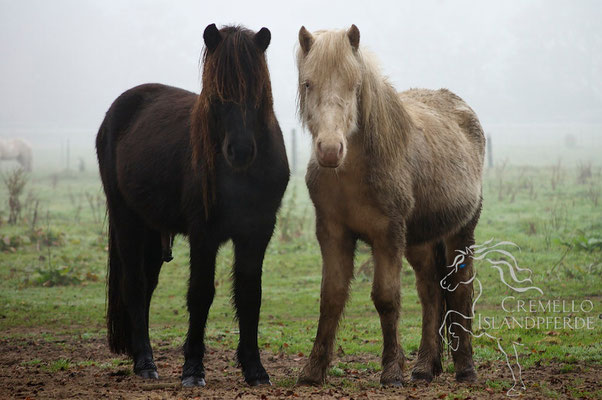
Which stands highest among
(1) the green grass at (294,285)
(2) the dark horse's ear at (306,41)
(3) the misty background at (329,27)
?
(3) the misty background at (329,27)

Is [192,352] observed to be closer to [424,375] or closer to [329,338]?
[329,338]

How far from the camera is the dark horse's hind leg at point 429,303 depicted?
5.54m

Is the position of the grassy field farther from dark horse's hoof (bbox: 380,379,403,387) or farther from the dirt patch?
dark horse's hoof (bbox: 380,379,403,387)

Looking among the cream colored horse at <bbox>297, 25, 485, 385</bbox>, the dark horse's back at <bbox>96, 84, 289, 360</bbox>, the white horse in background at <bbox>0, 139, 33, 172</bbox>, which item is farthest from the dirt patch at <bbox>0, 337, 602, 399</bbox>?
the white horse in background at <bbox>0, 139, 33, 172</bbox>

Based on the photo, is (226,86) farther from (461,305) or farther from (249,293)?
(461,305)

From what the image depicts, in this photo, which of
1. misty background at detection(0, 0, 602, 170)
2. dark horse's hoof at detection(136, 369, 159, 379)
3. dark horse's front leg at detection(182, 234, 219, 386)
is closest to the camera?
dark horse's front leg at detection(182, 234, 219, 386)

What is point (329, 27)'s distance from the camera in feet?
165

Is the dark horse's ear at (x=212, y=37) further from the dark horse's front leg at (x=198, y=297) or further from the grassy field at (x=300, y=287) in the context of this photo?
the grassy field at (x=300, y=287)

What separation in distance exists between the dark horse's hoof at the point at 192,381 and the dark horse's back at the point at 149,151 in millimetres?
1155

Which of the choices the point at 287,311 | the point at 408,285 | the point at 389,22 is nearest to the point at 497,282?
the point at 408,285

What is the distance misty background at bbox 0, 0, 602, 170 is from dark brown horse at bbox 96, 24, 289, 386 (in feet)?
131

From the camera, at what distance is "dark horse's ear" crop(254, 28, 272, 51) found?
4.76 meters

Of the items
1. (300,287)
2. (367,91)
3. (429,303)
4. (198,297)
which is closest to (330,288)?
(198,297)

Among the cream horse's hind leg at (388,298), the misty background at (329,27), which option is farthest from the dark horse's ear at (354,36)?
the misty background at (329,27)
